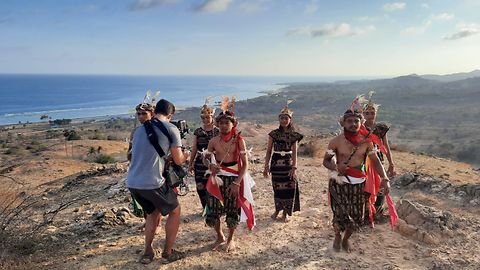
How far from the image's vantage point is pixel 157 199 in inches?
168

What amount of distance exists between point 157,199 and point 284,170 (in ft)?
7.87

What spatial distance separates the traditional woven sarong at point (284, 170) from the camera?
6000 millimetres

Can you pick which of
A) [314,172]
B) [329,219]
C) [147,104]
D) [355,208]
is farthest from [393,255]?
[314,172]

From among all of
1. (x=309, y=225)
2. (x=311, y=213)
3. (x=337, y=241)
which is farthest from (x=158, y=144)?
(x=311, y=213)

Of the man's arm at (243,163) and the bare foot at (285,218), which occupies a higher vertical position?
the man's arm at (243,163)

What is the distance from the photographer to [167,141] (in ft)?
13.8

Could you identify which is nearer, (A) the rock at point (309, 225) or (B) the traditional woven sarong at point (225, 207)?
(B) the traditional woven sarong at point (225, 207)

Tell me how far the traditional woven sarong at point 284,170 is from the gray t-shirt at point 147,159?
2205 mm

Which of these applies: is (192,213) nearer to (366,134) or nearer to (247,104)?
(366,134)

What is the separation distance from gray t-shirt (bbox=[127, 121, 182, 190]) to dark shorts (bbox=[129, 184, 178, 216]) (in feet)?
0.25

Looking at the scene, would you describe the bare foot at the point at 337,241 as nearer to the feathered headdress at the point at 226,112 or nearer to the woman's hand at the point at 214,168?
the woman's hand at the point at 214,168

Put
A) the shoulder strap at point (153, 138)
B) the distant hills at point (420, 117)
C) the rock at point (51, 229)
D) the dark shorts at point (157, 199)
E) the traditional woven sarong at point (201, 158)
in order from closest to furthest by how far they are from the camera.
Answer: the shoulder strap at point (153, 138)
the dark shorts at point (157, 199)
the traditional woven sarong at point (201, 158)
the rock at point (51, 229)
the distant hills at point (420, 117)

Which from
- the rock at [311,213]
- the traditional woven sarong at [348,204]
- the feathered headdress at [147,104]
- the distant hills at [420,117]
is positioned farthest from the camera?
the distant hills at [420,117]

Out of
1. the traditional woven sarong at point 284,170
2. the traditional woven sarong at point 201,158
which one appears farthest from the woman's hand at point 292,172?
the traditional woven sarong at point 201,158
